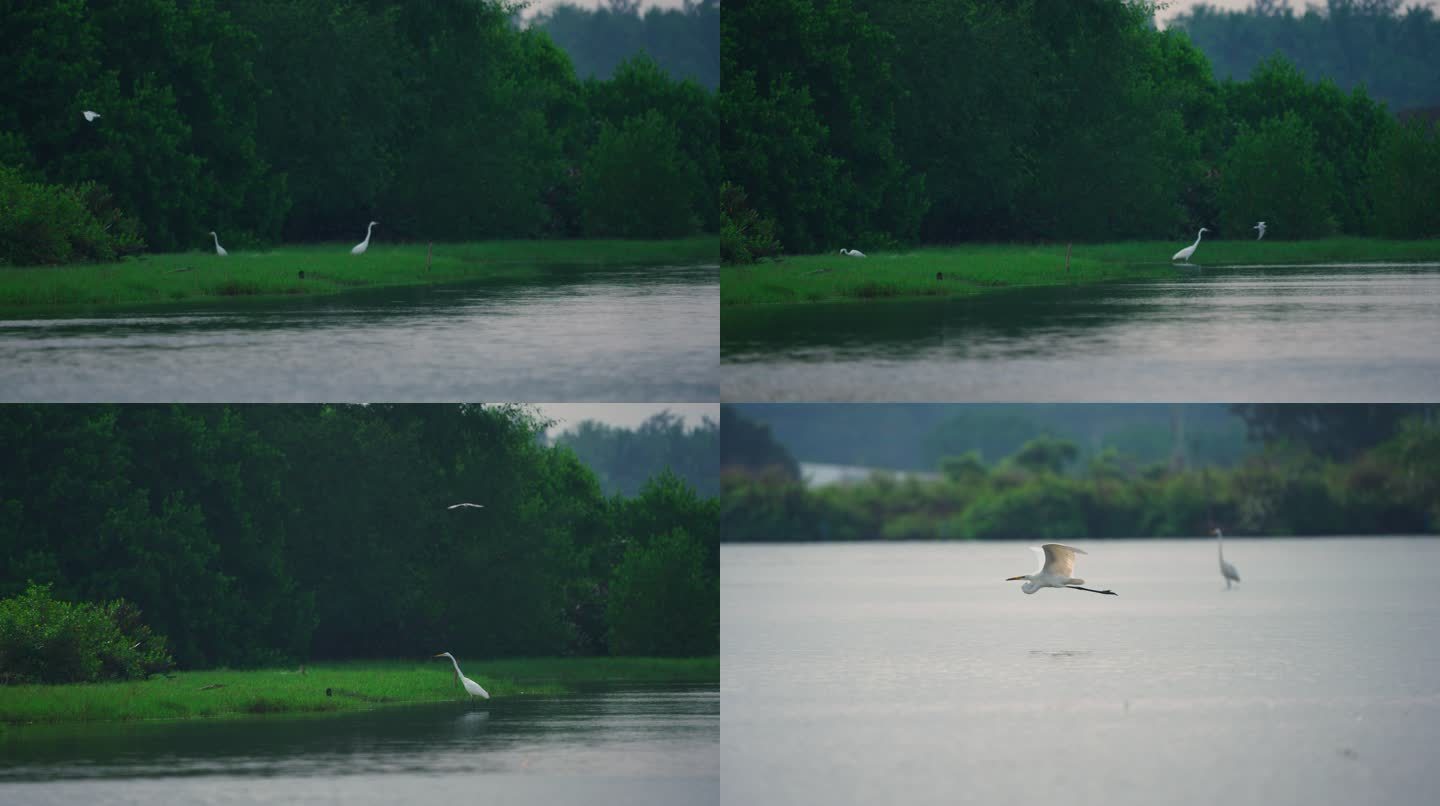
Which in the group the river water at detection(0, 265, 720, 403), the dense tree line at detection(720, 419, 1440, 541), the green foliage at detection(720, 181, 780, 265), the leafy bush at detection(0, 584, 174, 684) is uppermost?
the green foliage at detection(720, 181, 780, 265)

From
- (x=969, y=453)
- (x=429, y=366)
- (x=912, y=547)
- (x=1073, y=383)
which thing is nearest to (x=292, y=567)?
(x=429, y=366)

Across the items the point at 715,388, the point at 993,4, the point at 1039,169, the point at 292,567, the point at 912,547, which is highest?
the point at 993,4

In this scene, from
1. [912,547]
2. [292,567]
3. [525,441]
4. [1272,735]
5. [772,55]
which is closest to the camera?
[1272,735]

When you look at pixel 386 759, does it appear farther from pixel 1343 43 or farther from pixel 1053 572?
pixel 1343 43

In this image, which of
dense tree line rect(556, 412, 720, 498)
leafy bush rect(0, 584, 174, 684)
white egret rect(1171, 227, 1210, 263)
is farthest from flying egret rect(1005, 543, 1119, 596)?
leafy bush rect(0, 584, 174, 684)

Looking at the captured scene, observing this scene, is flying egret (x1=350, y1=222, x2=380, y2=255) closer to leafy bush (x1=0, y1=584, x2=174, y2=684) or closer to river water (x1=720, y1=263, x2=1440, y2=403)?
river water (x1=720, y1=263, x2=1440, y2=403)

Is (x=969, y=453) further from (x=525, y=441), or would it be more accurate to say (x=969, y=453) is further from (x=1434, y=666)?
(x=1434, y=666)

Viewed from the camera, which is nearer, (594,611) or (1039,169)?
(1039,169)

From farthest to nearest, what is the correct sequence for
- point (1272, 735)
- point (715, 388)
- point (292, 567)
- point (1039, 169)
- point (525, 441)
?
1. point (525, 441)
2. point (292, 567)
3. point (1039, 169)
4. point (715, 388)
5. point (1272, 735)
